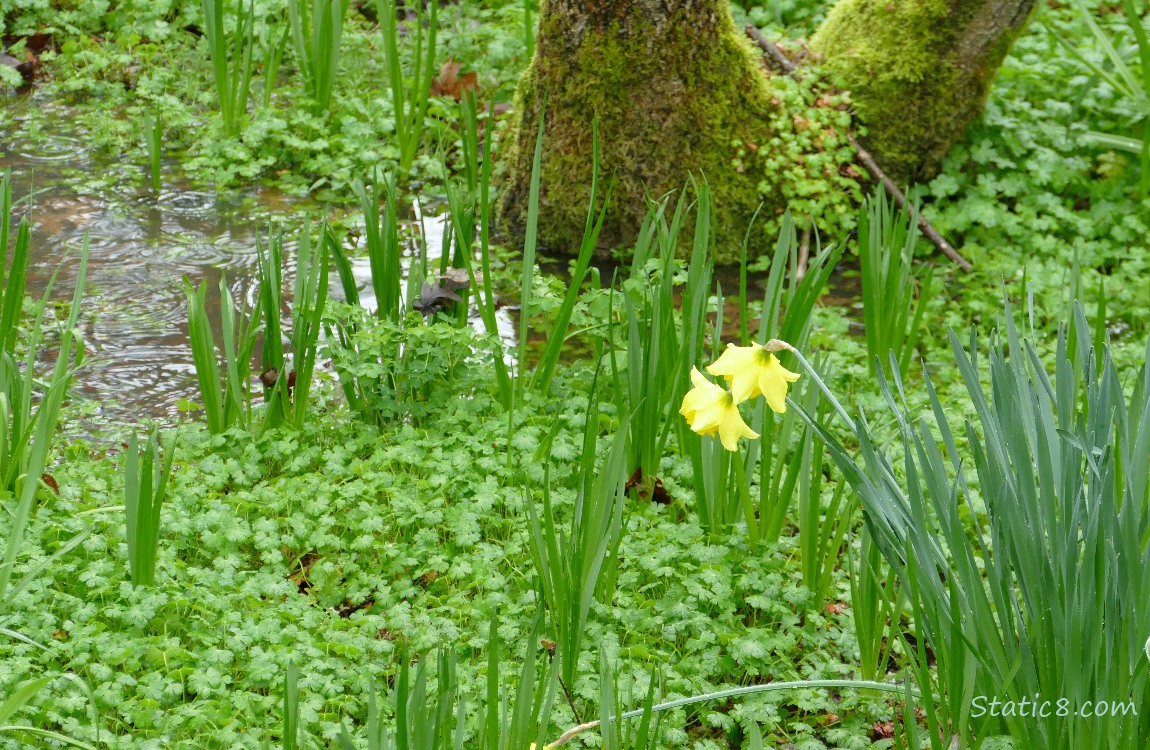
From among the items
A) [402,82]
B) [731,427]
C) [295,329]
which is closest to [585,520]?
[731,427]

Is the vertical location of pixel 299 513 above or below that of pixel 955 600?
below

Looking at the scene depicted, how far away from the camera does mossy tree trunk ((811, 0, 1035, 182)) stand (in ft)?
15.2

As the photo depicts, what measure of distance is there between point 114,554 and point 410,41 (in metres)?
3.95

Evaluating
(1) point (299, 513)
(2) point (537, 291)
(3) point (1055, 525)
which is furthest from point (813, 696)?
(2) point (537, 291)

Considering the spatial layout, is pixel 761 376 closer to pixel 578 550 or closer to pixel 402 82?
pixel 578 550

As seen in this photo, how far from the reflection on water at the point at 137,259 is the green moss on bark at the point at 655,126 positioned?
56 cm

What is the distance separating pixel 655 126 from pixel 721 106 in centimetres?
30

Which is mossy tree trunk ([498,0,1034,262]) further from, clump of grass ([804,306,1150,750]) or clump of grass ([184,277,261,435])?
clump of grass ([804,306,1150,750])

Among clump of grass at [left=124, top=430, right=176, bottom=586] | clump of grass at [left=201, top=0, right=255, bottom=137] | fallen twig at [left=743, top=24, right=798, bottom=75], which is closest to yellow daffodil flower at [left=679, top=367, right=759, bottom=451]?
clump of grass at [left=124, top=430, right=176, bottom=586]

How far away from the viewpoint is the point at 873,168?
4.41 meters

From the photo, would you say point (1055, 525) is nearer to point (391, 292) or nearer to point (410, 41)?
point (391, 292)

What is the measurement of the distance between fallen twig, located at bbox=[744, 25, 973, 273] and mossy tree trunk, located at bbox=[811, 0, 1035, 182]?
13cm

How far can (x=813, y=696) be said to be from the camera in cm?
211

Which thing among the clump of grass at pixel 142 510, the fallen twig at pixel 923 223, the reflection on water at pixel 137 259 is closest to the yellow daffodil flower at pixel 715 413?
the clump of grass at pixel 142 510
